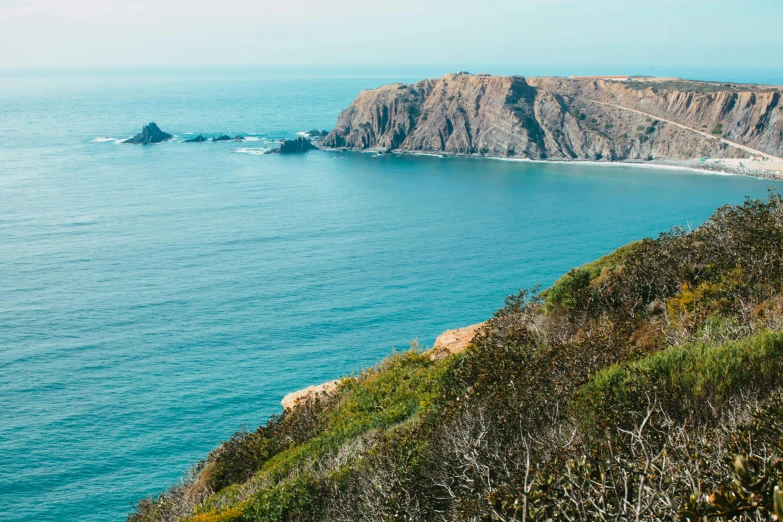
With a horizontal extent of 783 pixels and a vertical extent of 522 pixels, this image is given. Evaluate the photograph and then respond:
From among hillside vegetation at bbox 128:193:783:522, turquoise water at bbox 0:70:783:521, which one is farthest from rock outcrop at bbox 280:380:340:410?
turquoise water at bbox 0:70:783:521

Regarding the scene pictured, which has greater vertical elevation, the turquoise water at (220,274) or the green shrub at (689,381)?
the green shrub at (689,381)

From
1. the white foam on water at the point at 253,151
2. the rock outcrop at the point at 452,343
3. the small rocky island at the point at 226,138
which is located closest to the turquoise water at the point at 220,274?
the white foam on water at the point at 253,151

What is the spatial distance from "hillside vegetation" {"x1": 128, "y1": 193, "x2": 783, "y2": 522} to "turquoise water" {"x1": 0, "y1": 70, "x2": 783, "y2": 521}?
556 inches

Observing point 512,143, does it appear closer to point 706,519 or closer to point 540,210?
point 540,210

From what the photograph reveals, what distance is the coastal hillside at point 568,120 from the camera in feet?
425

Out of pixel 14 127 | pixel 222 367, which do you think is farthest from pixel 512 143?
pixel 14 127

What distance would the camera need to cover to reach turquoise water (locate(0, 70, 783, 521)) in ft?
120

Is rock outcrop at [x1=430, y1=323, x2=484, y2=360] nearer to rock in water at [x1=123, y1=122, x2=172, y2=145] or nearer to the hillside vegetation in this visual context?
the hillside vegetation

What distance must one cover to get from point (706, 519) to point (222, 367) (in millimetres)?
42101

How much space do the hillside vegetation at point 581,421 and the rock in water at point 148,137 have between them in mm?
131139

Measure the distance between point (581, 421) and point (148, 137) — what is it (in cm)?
14757

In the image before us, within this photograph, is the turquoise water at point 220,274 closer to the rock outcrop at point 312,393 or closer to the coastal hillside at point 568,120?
the rock outcrop at point 312,393

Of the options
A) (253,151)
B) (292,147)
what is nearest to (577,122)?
(292,147)

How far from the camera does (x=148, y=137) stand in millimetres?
144375
